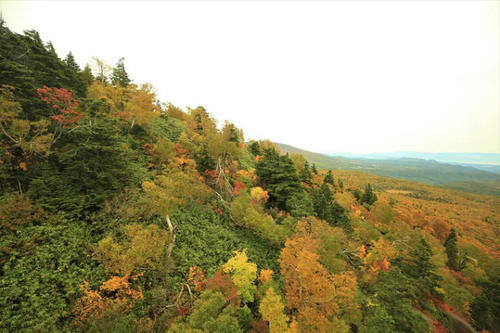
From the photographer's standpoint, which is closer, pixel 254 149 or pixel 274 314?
pixel 274 314

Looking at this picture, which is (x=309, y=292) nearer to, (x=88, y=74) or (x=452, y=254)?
(x=452, y=254)

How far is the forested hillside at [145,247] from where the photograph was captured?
36.7 ft

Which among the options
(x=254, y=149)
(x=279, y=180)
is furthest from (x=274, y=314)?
(x=254, y=149)

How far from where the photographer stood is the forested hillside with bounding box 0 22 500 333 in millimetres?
11195

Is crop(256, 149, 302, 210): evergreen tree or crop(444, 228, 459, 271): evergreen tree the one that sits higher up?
crop(256, 149, 302, 210): evergreen tree

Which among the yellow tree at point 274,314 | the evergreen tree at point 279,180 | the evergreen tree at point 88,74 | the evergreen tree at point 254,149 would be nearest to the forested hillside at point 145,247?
the yellow tree at point 274,314

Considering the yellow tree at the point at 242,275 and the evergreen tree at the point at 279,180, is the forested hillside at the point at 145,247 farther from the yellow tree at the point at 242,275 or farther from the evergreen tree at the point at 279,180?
the evergreen tree at the point at 279,180

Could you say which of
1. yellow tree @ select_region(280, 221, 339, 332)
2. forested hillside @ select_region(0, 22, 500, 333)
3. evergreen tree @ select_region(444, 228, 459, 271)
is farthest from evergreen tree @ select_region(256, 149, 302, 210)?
evergreen tree @ select_region(444, 228, 459, 271)

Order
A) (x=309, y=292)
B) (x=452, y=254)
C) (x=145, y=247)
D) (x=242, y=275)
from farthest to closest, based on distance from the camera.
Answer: (x=452, y=254) < (x=242, y=275) < (x=309, y=292) < (x=145, y=247)

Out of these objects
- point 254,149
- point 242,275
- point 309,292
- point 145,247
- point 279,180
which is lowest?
point 309,292

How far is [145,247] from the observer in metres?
13.6

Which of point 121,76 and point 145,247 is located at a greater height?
point 121,76

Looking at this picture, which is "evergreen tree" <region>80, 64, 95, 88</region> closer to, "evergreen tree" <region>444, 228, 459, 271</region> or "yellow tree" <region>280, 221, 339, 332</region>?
"yellow tree" <region>280, 221, 339, 332</region>

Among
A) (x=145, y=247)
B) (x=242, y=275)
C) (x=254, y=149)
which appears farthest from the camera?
(x=254, y=149)
